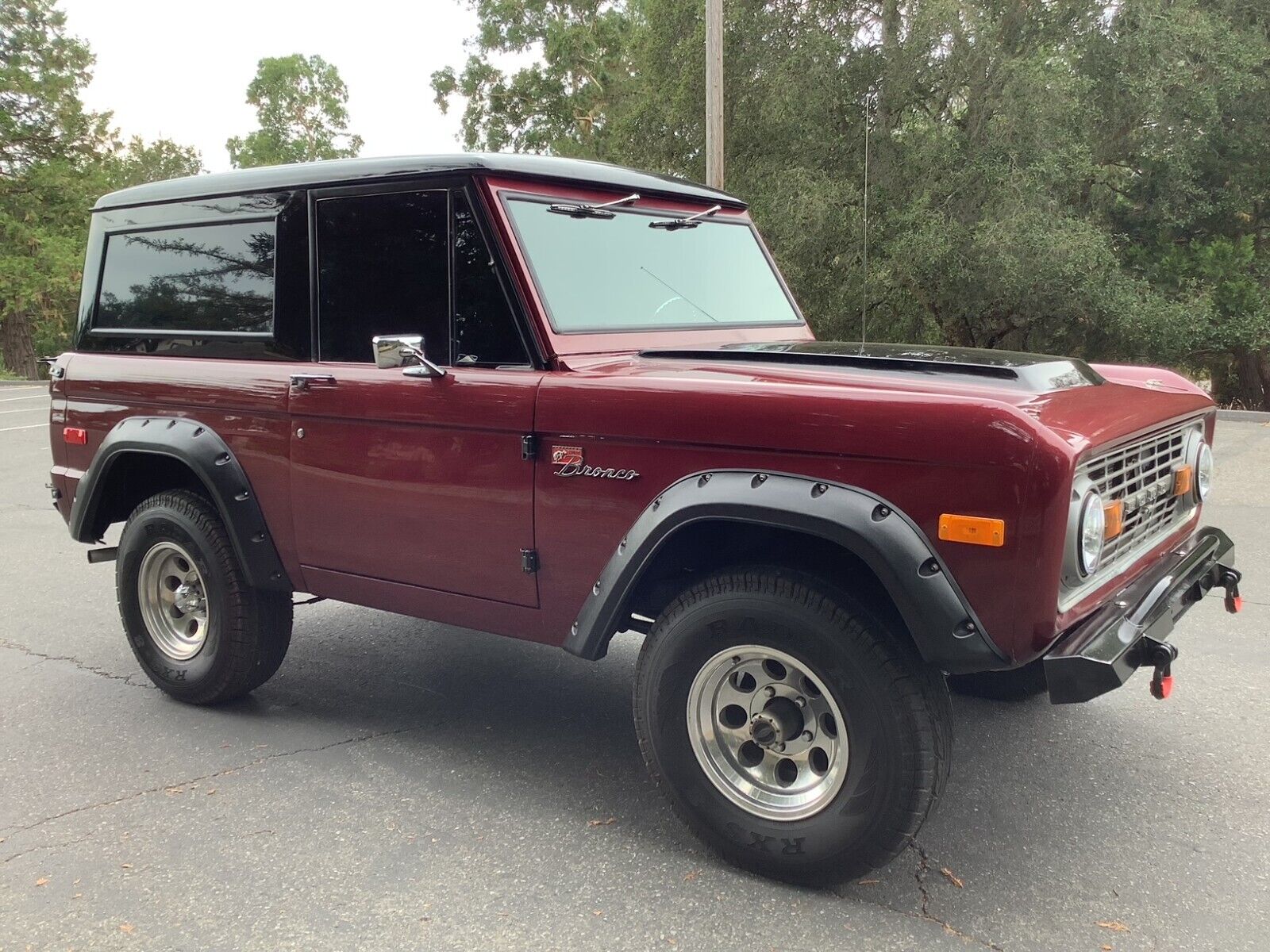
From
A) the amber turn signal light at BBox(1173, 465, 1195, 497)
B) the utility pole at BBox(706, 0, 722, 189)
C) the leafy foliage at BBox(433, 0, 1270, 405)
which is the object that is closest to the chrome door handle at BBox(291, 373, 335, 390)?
the amber turn signal light at BBox(1173, 465, 1195, 497)

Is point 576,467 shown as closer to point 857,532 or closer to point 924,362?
point 857,532

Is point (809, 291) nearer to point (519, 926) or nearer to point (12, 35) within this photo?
point (519, 926)

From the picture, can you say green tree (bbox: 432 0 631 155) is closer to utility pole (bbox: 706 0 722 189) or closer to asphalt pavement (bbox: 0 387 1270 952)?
utility pole (bbox: 706 0 722 189)

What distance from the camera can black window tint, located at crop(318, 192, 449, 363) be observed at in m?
3.26

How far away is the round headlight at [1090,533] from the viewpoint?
239cm

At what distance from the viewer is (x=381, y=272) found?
11.1ft

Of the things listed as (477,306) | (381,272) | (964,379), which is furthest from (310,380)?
(964,379)

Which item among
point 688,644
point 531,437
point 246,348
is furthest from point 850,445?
point 246,348

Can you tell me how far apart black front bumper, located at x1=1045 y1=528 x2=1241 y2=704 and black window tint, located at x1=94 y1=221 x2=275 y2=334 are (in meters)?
2.89

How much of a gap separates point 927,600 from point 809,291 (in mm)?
14175

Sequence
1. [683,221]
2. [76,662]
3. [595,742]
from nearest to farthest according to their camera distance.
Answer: [595,742]
[683,221]
[76,662]

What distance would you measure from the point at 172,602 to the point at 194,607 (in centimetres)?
13

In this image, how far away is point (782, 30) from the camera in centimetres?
1633

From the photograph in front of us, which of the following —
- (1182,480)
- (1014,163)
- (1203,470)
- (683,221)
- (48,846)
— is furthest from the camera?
(1014,163)
